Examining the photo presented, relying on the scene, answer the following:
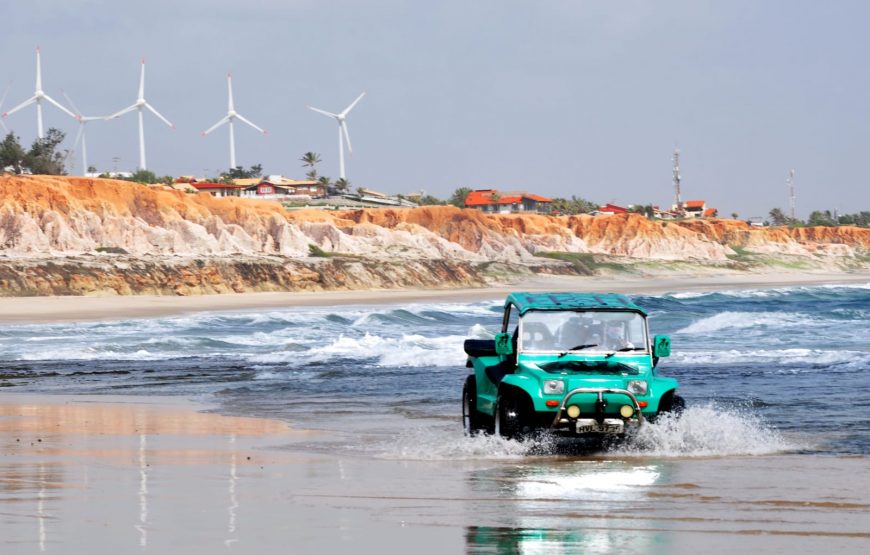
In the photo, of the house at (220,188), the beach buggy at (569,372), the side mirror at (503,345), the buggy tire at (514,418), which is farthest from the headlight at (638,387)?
the house at (220,188)

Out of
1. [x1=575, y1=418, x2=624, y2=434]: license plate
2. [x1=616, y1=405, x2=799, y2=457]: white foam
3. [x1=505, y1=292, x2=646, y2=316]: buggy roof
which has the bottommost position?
[x1=616, y1=405, x2=799, y2=457]: white foam

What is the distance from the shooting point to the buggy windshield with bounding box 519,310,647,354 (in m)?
13.0

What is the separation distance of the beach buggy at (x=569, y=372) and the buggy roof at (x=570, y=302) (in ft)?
0.03

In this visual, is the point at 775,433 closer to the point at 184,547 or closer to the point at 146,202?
the point at 184,547

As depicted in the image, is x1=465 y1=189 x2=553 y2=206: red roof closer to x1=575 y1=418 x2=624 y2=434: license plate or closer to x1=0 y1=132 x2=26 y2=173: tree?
x1=0 y1=132 x2=26 y2=173: tree

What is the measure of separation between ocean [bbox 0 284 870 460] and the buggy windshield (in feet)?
3.31

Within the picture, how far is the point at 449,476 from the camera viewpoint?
35.8ft

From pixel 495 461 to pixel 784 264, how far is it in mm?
132621

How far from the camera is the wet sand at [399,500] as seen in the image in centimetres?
786

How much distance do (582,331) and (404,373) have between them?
11.4m

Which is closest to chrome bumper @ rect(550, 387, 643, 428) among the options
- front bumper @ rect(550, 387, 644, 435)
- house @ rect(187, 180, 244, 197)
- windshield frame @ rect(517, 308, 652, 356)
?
front bumper @ rect(550, 387, 644, 435)

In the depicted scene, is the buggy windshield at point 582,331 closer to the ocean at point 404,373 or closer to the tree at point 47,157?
the ocean at point 404,373

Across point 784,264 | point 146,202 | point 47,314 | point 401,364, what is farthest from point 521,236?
point 401,364

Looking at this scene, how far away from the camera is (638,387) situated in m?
12.3
